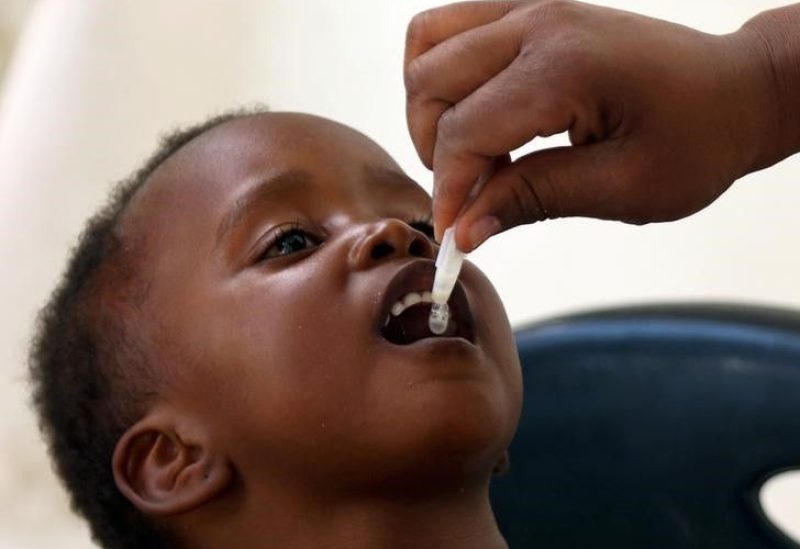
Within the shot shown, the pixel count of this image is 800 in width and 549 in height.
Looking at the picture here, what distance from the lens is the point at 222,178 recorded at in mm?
702

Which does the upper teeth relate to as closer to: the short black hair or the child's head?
the child's head

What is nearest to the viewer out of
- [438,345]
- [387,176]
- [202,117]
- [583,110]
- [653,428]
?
[583,110]

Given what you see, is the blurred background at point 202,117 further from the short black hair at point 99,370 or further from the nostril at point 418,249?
the nostril at point 418,249

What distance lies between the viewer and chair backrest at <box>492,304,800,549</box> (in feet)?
2.78

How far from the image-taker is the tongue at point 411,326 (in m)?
0.64

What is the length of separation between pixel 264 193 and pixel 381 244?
3.6 inches

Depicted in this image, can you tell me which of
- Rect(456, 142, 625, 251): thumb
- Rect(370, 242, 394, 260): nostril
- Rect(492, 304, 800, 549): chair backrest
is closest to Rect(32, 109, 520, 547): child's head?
Rect(370, 242, 394, 260): nostril

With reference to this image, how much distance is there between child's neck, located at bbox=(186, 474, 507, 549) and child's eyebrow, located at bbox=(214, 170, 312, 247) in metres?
0.16

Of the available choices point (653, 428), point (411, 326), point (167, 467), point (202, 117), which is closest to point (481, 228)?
point (411, 326)

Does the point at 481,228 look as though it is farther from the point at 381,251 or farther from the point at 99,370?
the point at 99,370

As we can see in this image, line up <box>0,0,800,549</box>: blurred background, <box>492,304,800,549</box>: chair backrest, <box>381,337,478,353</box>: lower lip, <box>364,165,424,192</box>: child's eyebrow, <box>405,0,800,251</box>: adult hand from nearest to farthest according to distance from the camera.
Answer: <box>405,0,800,251</box>: adult hand → <box>381,337,478,353</box>: lower lip → <box>364,165,424,192</box>: child's eyebrow → <box>492,304,800,549</box>: chair backrest → <box>0,0,800,549</box>: blurred background

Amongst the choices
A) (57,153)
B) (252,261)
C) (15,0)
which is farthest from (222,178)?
(15,0)

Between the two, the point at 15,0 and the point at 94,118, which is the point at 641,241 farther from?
the point at 15,0

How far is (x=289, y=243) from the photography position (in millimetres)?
678
